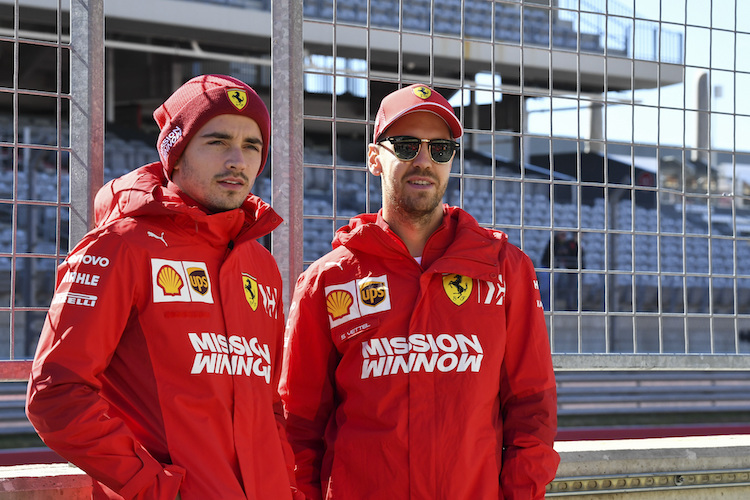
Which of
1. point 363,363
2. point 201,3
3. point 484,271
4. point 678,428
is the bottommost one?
point 678,428

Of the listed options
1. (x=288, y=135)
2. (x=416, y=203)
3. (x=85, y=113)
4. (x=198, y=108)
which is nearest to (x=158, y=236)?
(x=198, y=108)

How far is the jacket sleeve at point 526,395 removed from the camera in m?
2.23

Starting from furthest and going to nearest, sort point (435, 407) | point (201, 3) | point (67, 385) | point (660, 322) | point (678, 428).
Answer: point (201, 3)
point (678, 428)
point (660, 322)
point (435, 407)
point (67, 385)

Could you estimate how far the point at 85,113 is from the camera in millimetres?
3002

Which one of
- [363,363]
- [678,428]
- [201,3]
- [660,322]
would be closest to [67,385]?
[363,363]

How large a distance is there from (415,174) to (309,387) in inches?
28.0

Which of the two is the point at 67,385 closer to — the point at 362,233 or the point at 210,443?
the point at 210,443

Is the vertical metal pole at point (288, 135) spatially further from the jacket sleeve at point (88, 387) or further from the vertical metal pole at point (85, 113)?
the jacket sleeve at point (88, 387)

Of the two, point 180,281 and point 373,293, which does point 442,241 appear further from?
point 180,281

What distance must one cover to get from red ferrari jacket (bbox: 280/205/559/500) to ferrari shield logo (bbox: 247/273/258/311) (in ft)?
0.96

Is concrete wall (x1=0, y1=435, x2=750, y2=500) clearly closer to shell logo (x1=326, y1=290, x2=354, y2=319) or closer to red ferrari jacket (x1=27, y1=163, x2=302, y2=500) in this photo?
shell logo (x1=326, y1=290, x2=354, y2=319)

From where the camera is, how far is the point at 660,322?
160 inches

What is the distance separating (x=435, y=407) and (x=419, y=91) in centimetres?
94

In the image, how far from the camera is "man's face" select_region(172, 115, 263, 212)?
81.7 inches
